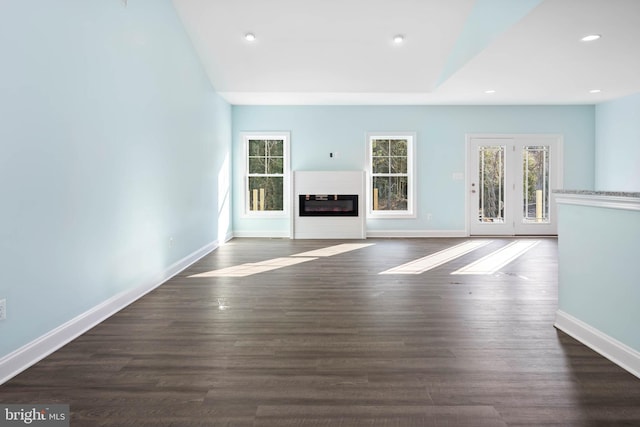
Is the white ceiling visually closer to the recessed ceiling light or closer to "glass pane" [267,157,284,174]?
the recessed ceiling light

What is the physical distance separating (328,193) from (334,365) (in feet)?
18.3

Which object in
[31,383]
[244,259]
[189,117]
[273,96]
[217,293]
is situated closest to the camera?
[31,383]

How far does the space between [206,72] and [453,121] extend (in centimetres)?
459

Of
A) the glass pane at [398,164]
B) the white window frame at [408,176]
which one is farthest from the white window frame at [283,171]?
the glass pane at [398,164]

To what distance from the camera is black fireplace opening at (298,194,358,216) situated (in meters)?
7.76

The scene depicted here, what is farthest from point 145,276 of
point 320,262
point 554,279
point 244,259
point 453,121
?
point 453,121

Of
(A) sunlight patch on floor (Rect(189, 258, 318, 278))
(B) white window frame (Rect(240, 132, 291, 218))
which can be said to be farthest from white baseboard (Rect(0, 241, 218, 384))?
(B) white window frame (Rect(240, 132, 291, 218))

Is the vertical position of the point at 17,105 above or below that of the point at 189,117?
below

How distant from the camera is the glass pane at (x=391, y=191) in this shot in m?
8.12

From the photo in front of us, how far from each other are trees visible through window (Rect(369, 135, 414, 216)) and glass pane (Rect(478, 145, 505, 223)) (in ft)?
4.48

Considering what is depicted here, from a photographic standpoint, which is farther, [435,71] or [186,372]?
[435,71]

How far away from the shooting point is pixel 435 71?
6266 mm

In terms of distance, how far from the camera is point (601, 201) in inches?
98.6

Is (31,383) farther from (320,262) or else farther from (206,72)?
(206,72)
